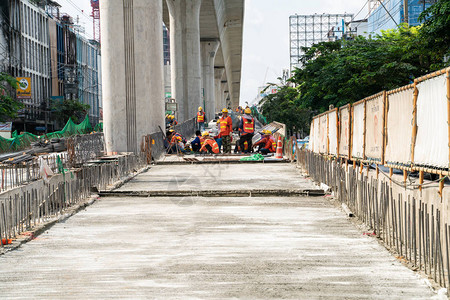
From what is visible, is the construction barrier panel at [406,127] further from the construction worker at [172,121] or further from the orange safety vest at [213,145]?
the construction worker at [172,121]

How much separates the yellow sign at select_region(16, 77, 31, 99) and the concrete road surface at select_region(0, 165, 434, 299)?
5913 cm

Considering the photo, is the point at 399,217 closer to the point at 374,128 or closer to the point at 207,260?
the point at 207,260

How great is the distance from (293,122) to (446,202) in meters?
83.3

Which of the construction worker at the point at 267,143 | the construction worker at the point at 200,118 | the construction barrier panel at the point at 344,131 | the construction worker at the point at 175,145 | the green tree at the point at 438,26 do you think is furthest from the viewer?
the construction worker at the point at 200,118

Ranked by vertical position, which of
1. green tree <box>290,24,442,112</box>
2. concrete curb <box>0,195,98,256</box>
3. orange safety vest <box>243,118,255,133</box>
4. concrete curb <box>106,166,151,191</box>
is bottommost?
concrete curb <box>0,195,98,256</box>

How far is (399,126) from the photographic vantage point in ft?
35.5

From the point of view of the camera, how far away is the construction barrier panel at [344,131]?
51.8 feet

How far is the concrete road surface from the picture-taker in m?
6.88

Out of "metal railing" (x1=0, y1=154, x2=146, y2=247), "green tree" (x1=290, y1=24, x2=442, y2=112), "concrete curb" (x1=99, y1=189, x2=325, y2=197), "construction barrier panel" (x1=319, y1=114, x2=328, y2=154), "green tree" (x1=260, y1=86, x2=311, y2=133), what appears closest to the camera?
"metal railing" (x1=0, y1=154, x2=146, y2=247)

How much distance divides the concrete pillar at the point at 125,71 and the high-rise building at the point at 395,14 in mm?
37715

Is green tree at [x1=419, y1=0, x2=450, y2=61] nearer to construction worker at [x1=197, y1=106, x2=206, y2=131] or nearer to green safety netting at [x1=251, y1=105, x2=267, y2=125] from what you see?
construction worker at [x1=197, y1=106, x2=206, y2=131]

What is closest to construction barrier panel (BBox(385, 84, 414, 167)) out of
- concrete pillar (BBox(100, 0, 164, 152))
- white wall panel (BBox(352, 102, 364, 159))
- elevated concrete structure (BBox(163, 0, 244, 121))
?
white wall panel (BBox(352, 102, 364, 159))

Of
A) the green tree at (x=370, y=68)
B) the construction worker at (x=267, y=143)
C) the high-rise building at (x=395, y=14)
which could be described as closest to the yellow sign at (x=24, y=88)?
the green tree at (x=370, y=68)

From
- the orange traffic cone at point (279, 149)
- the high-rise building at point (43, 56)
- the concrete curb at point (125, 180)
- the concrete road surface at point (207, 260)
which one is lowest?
the concrete road surface at point (207, 260)
